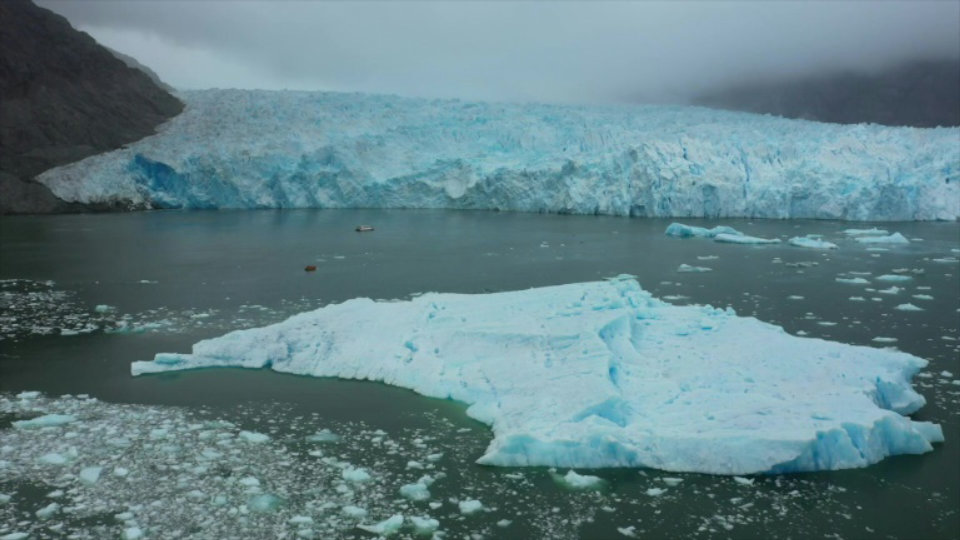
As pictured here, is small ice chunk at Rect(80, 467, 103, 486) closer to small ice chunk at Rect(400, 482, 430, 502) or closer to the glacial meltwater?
the glacial meltwater

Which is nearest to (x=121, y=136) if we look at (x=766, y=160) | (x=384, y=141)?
(x=384, y=141)

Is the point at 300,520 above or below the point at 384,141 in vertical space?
below

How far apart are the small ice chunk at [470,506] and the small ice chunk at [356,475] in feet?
2.43

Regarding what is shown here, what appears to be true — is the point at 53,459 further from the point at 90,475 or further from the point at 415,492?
the point at 415,492

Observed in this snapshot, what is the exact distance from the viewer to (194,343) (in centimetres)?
834

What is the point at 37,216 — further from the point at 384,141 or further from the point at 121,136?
the point at 384,141

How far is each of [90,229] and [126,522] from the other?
19.8 m

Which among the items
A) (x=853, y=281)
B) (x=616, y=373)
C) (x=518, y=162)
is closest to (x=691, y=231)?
(x=853, y=281)

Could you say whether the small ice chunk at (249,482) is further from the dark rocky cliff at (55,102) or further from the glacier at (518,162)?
the dark rocky cliff at (55,102)

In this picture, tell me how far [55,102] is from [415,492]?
110ft

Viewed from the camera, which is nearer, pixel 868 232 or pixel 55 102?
pixel 868 232

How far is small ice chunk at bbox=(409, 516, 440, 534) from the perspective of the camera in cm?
424

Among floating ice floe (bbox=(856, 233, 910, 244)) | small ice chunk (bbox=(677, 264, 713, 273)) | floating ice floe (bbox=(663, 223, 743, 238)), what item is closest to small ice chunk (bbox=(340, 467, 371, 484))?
small ice chunk (bbox=(677, 264, 713, 273))

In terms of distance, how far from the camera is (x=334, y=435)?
5703mm
